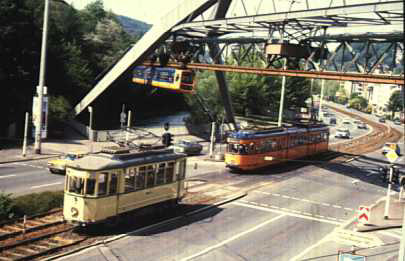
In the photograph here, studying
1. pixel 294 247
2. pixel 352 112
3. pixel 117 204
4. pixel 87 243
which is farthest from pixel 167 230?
pixel 352 112

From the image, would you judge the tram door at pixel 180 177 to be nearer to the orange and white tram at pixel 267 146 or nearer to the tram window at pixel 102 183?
the tram window at pixel 102 183

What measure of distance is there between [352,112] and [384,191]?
66550mm

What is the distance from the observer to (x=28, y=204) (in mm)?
21562

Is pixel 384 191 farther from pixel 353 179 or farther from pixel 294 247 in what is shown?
pixel 294 247

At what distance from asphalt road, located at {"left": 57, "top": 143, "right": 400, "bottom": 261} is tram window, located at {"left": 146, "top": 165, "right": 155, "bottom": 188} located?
6.73ft

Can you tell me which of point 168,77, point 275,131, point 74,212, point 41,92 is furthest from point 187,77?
point 74,212

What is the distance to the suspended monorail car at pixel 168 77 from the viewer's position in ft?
155


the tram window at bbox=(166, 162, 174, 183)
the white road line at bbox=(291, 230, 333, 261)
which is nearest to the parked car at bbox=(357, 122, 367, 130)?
the white road line at bbox=(291, 230, 333, 261)

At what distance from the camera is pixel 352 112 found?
9706 centimetres

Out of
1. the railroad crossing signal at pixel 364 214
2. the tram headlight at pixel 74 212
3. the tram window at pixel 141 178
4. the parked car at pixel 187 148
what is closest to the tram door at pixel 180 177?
the tram window at pixel 141 178

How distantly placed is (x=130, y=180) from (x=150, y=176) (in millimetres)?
1475

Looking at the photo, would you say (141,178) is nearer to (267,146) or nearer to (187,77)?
(267,146)

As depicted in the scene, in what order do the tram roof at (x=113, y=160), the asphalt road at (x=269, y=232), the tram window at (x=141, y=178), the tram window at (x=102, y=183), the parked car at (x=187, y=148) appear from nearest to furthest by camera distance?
the asphalt road at (x=269, y=232) → the tram window at (x=102, y=183) → the tram roof at (x=113, y=160) → the tram window at (x=141, y=178) → the parked car at (x=187, y=148)

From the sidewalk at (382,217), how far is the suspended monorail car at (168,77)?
24.0m
